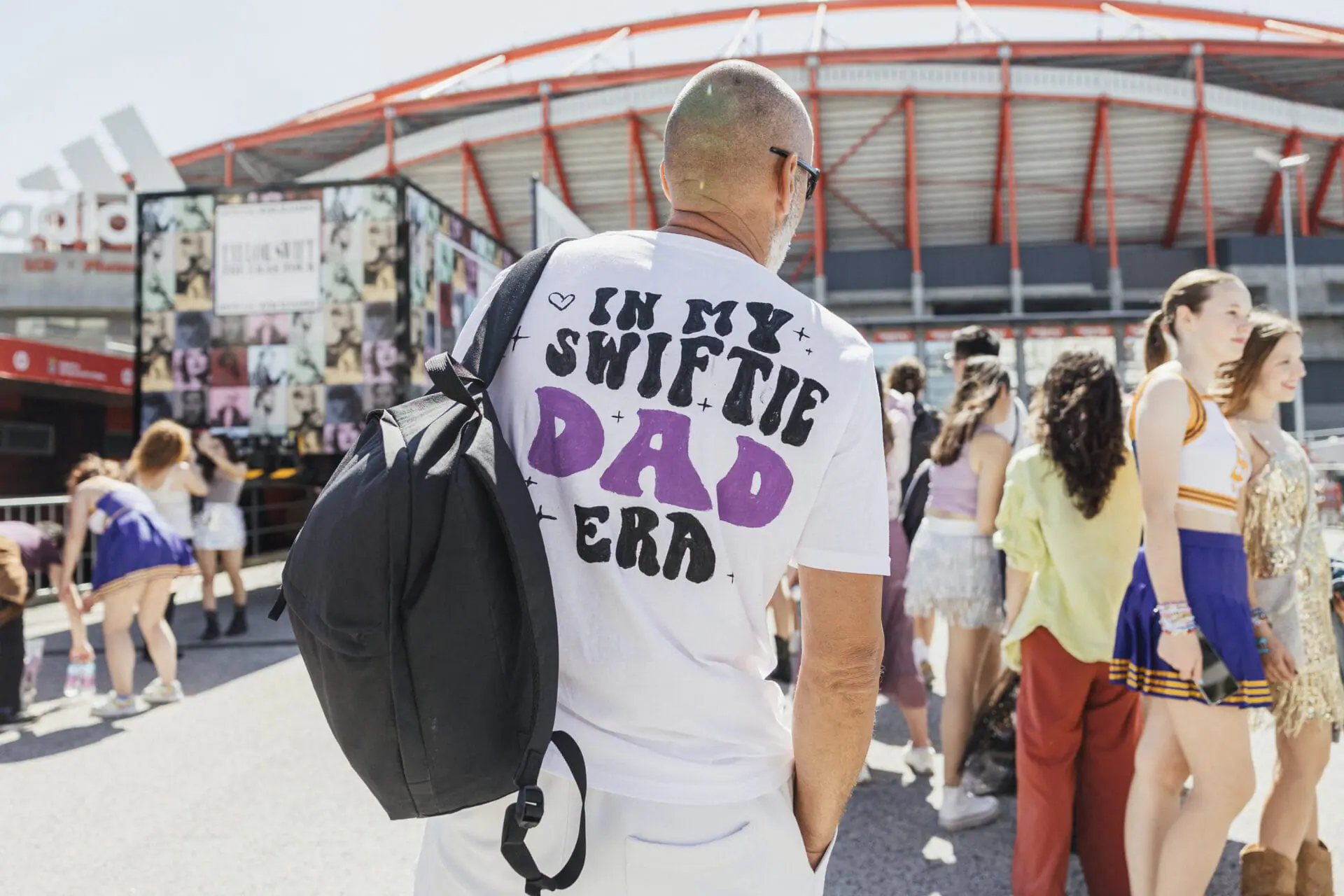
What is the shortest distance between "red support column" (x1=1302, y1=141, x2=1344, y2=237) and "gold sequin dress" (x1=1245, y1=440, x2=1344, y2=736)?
1073 inches

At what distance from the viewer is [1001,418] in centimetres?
362

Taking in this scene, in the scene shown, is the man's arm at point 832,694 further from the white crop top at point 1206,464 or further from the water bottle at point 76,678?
the water bottle at point 76,678

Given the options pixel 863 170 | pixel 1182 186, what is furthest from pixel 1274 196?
pixel 863 170

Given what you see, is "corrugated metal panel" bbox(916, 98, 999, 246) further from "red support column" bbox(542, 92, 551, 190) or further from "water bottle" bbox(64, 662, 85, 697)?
"water bottle" bbox(64, 662, 85, 697)

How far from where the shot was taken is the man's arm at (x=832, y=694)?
1148 millimetres

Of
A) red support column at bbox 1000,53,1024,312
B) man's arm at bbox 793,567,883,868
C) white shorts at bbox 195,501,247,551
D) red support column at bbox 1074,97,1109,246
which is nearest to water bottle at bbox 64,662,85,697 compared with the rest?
white shorts at bbox 195,501,247,551

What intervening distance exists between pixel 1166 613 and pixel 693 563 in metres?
1.70

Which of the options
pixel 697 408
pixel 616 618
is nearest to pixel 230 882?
pixel 616 618

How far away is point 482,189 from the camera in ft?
83.6

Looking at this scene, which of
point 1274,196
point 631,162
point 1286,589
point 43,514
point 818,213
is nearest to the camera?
point 1286,589

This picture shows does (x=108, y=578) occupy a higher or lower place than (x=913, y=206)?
lower

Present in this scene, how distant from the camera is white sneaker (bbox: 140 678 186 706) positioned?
5285 mm

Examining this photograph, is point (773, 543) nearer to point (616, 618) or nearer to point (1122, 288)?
point (616, 618)

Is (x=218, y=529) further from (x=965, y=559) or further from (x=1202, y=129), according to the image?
(x=1202, y=129)
